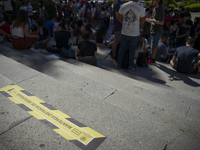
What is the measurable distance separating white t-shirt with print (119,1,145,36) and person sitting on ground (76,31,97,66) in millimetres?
1004

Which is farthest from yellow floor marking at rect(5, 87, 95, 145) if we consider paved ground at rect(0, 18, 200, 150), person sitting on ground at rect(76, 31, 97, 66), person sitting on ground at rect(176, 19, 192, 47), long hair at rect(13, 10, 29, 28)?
person sitting on ground at rect(176, 19, 192, 47)

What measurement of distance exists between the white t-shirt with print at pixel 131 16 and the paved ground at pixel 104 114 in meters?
1.41

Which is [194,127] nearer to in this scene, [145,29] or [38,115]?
[38,115]

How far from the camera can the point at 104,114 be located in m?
2.29

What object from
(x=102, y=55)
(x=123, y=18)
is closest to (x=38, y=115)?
(x=123, y=18)

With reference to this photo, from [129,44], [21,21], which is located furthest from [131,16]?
[21,21]

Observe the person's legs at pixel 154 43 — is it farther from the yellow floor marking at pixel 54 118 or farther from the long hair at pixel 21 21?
the yellow floor marking at pixel 54 118

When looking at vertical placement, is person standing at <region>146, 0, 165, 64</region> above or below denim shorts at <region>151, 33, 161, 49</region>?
above

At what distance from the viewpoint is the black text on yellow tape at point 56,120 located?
1.91m

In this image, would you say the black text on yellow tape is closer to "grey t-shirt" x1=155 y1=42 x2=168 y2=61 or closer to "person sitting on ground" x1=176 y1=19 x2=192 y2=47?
"grey t-shirt" x1=155 y1=42 x2=168 y2=61

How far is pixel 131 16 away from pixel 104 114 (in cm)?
297

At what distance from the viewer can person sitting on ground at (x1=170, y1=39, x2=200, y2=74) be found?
16.0ft

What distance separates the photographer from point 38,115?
2.25 m

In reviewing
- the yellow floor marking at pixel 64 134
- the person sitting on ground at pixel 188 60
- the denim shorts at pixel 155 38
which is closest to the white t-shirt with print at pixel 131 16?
the denim shorts at pixel 155 38
